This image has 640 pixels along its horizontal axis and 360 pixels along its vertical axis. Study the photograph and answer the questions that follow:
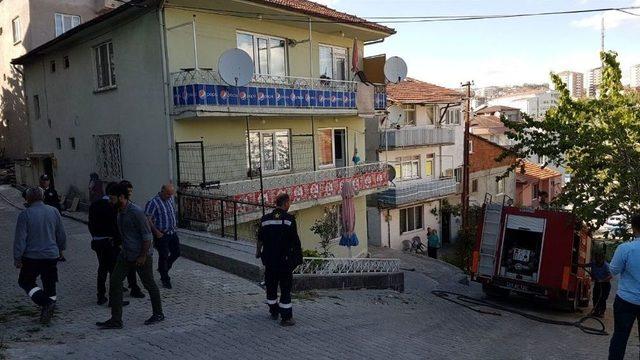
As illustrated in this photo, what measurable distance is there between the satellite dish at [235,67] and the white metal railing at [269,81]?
0.99 metres

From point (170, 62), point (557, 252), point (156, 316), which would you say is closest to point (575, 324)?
point (557, 252)

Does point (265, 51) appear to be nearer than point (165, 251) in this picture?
No

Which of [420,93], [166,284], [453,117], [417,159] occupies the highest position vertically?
[420,93]

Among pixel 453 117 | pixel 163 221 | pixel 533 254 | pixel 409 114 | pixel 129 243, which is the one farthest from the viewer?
pixel 453 117

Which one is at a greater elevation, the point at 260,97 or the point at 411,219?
the point at 260,97

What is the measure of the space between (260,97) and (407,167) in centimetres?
1593

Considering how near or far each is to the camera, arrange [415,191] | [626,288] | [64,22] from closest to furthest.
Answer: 1. [626,288]
2. [64,22]
3. [415,191]

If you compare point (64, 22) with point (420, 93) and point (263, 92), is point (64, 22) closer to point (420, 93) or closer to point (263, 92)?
point (263, 92)

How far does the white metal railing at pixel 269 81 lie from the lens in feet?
44.1

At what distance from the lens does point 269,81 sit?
16.1 metres

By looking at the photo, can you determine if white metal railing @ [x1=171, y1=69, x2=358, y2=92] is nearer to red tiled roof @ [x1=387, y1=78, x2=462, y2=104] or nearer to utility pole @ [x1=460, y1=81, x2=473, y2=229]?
utility pole @ [x1=460, y1=81, x2=473, y2=229]

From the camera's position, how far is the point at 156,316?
6355 mm

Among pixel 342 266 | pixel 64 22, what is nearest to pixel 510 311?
pixel 342 266

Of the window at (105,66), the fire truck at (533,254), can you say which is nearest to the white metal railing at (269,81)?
the window at (105,66)
